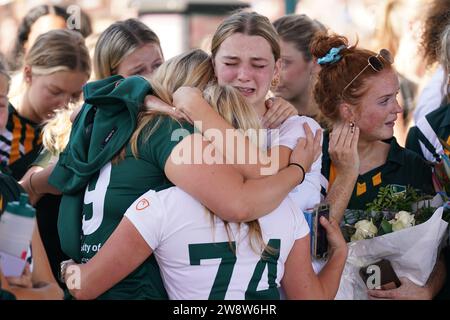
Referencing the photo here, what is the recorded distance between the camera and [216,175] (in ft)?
8.55

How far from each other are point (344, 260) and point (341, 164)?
1.69 feet

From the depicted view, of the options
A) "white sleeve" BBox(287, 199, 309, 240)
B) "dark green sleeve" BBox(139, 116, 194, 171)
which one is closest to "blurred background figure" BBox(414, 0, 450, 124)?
"white sleeve" BBox(287, 199, 309, 240)

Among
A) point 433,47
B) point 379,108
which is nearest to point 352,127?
point 379,108

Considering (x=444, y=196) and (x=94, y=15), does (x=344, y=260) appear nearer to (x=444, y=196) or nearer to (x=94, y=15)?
(x=444, y=196)

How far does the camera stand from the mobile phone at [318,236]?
2953 millimetres

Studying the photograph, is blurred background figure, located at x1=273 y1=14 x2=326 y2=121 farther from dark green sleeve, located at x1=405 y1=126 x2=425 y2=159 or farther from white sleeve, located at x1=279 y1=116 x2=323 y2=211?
white sleeve, located at x1=279 y1=116 x2=323 y2=211

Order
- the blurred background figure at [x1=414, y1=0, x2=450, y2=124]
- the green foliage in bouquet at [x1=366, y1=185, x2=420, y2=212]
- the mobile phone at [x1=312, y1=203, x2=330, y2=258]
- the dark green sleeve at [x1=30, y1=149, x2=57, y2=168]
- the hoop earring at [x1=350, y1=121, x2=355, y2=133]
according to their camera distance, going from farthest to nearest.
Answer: the blurred background figure at [x1=414, y1=0, x2=450, y2=124]
the dark green sleeve at [x1=30, y1=149, x2=57, y2=168]
the hoop earring at [x1=350, y1=121, x2=355, y2=133]
the green foliage in bouquet at [x1=366, y1=185, x2=420, y2=212]
the mobile phone at [x1=312, y1=203, x2=330, y2=258]

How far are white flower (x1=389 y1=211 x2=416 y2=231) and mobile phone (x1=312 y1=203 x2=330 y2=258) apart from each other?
0.25 metres

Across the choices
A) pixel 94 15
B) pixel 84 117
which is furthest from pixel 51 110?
pixel 94 15

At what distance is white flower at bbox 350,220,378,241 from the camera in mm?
3029

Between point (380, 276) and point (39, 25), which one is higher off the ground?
point (39, 25)

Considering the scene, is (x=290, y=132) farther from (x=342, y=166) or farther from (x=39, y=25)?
(x=39, y=25)

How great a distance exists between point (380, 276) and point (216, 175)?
0.84 metres

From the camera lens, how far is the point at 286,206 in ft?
9.15
